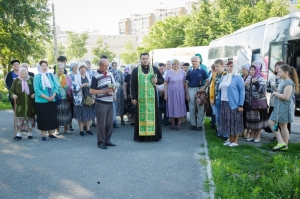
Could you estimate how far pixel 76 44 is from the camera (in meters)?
62.4

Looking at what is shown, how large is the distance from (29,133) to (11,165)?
213 centimetres

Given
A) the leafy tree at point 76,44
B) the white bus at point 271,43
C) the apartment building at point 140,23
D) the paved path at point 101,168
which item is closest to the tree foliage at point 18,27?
the white bus at point 271,43

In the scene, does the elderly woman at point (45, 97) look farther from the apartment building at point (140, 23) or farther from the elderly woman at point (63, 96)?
the apartment building at point (140, 23)

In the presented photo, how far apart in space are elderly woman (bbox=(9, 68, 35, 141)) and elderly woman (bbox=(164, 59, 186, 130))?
3.43 metres

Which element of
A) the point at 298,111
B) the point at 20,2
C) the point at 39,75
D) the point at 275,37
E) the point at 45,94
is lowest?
the point at 298,111

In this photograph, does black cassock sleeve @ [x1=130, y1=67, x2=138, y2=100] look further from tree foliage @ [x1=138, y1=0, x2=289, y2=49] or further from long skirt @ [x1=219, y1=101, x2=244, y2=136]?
tree foliage @ [x1=138, y1=0, x2=289, y2=49]

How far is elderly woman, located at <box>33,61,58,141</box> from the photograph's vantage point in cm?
692

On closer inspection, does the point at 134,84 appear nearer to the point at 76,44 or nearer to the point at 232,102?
the point at 232,102

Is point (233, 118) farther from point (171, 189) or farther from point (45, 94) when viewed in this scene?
point (45, 94)

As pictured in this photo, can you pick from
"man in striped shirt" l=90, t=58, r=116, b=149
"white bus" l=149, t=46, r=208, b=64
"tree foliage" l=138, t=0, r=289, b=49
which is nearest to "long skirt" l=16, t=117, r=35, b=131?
"man in striped shirt" l=90, t=58, r=116, b=149

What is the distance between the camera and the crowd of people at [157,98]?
6305mm

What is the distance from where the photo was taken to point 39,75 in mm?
6961

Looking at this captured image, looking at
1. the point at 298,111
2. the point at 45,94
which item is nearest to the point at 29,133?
the point at 45,94

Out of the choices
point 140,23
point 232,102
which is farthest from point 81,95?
point 140,23
